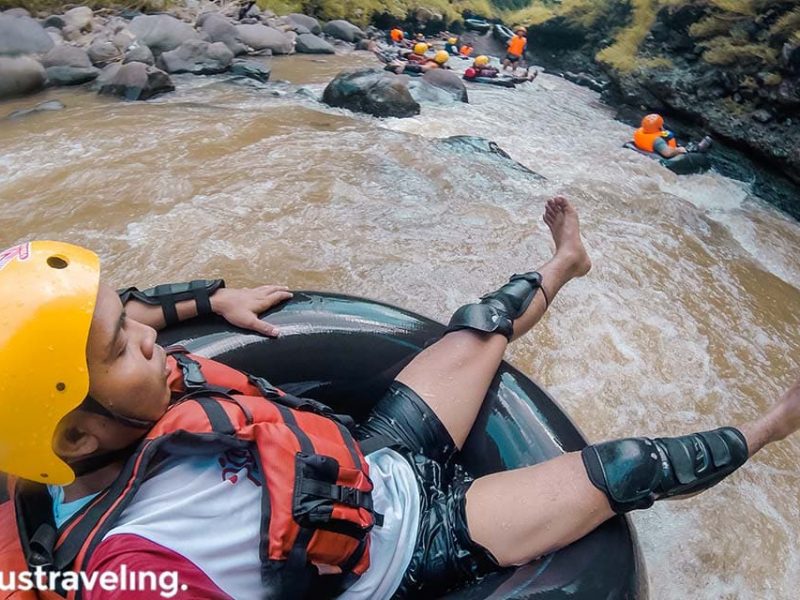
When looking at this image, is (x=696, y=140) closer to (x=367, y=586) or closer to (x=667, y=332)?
(x=667, y=332)

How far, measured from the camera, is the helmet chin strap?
964mm

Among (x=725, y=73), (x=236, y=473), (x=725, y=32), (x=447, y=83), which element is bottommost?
(x=447, y=83)

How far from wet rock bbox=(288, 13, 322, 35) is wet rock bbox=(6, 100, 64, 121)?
23.0ft

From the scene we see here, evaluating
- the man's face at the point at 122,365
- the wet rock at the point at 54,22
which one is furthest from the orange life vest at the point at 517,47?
the man's face at the point at 122,365

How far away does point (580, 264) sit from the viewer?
2.19 metres

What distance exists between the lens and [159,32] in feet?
26.2

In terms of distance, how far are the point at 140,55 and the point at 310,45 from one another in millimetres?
3683

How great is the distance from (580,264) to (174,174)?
3.09m

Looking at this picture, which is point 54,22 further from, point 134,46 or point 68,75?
point 68,75

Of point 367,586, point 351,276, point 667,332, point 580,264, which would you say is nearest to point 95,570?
point 367,586

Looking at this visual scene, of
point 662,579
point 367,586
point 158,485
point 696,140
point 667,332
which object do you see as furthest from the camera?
point 696,140

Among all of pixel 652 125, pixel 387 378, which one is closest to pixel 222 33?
pixel 652 125


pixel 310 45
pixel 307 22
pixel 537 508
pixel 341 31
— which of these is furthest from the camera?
pixel 341 31

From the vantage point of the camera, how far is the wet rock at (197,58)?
7.36 meters
